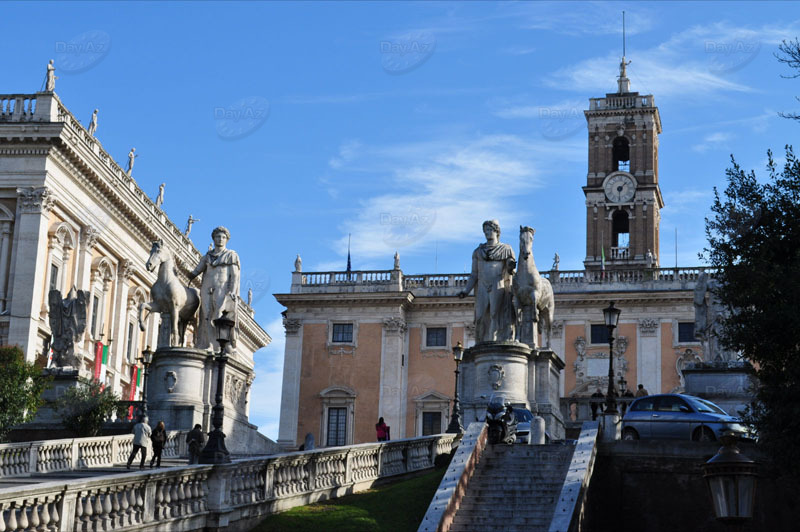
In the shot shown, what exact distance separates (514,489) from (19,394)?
16.3 m

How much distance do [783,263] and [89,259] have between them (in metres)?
42.7

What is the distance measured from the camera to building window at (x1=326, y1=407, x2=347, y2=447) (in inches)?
2827

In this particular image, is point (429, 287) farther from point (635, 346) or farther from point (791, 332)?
point (791, 332)

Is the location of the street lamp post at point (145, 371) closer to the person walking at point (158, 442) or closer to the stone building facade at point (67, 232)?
the person walking at point (158, 442)

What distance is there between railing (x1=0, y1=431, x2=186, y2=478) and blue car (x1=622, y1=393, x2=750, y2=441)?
11.1 m

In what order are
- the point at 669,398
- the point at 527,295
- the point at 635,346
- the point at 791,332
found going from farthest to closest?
the point at 635,346 < the point at 527,295 < the point at 669,398 < the point at 791,332

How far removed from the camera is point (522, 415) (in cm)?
3244

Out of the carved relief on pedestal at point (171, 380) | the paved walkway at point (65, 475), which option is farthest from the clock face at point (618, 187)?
the paved walkway at point (65, 475)

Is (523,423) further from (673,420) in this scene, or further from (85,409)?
(85,409)

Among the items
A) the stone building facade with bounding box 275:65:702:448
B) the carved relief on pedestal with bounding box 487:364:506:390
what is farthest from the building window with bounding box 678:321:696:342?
the carved relief on pedestal with bounding box 487:364:506:390

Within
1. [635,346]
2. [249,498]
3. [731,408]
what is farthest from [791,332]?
[635,346]

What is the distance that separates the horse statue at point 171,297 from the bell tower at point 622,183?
55663 millimetres

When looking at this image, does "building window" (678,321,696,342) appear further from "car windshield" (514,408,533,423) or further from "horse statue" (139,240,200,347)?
"horse statue" (139,240,200,347)

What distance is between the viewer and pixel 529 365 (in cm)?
3478
